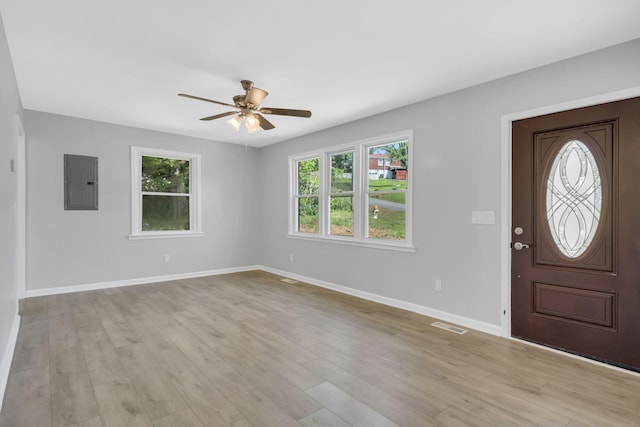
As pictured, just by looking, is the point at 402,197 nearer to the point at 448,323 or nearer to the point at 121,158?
the point at 448,323

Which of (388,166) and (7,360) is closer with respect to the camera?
(7,360)

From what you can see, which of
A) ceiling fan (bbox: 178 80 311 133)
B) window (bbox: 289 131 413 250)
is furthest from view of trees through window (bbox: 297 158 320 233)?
ceiling fan (bbox: 178 80 311 133)

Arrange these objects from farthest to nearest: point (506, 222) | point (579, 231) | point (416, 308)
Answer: point (416, 308) < point (506, 222) < point (579, 231)

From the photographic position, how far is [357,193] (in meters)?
4.79

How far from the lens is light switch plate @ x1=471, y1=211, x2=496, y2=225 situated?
3314 millimetres

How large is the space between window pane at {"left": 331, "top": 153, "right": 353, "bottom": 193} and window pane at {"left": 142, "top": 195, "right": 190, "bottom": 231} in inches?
107

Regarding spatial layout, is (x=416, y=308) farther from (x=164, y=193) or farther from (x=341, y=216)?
(x=164, y=193)

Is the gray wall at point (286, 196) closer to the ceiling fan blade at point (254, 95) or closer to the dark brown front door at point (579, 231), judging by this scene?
the dark brown front door at point (579, 231)

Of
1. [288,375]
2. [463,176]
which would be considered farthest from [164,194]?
[463,176]

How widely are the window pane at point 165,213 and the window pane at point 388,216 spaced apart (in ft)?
11.1

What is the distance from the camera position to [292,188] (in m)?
6.05

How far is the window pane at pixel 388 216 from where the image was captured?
14.0ft

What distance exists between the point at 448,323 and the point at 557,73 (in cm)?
259

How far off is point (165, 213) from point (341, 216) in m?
3.03
